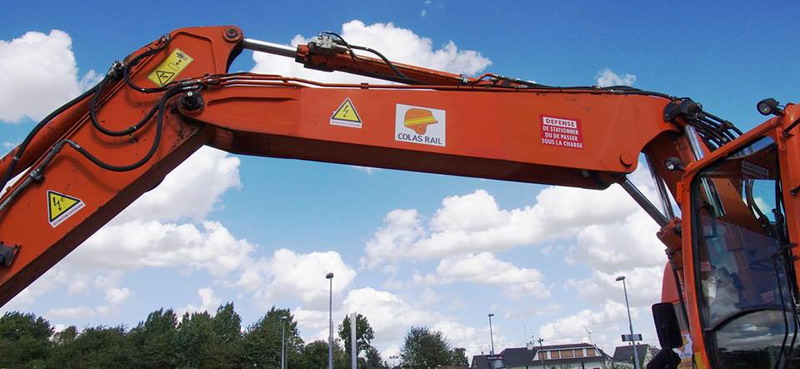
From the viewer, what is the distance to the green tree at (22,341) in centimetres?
5402

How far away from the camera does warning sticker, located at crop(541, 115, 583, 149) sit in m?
4.82

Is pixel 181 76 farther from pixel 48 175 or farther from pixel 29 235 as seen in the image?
pixel 29 235

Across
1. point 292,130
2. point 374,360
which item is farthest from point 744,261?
point 374,360

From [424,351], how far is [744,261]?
70742mm

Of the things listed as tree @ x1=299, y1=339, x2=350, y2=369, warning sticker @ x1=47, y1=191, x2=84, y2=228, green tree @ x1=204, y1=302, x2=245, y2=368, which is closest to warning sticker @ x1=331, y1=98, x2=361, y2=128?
warning sticker @ x1=47, y1=191, x2=84, y2=228

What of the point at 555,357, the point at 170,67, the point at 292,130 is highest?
the point at 170,67

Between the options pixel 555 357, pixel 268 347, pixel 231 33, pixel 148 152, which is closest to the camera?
pixel 148 152

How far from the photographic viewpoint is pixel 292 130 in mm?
4449

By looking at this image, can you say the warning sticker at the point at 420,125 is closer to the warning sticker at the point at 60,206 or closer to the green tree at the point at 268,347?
the warning sticker at the point at 60,206

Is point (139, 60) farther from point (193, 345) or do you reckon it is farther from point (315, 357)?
point (315, 357)

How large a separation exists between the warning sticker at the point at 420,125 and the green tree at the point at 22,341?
58144mm

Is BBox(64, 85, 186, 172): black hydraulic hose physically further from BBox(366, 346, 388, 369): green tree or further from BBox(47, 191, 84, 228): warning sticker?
BBox(366, 346, 388, 369): green tree

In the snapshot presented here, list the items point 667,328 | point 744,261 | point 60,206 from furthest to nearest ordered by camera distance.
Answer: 1. point 60,206
2. point 667,328
3. point 744,261

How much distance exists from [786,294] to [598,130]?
2129mm
